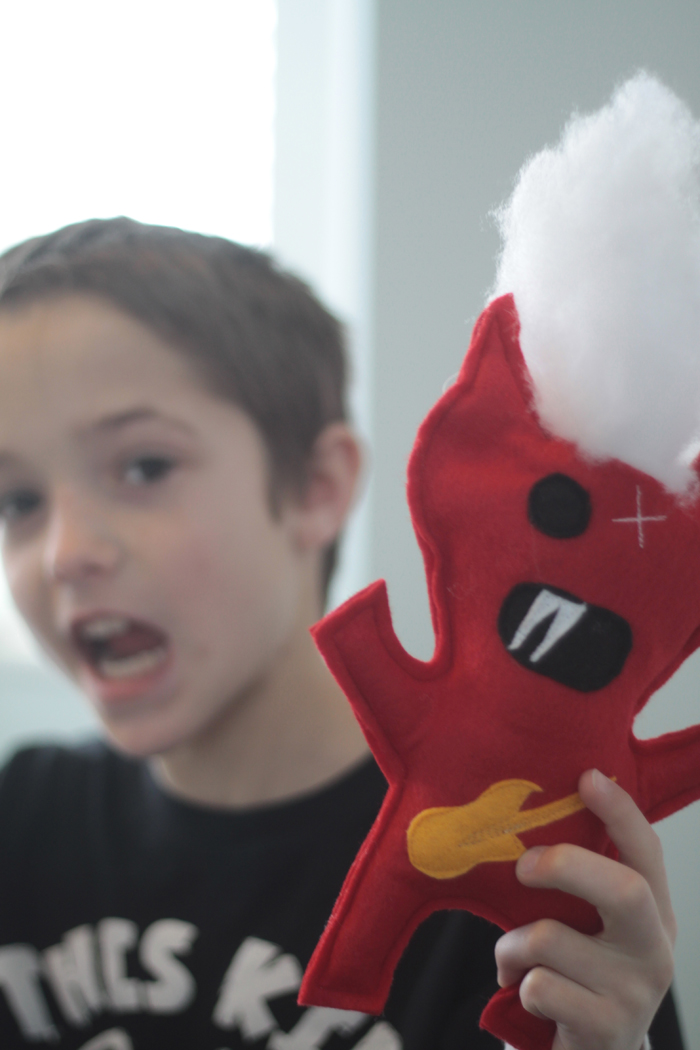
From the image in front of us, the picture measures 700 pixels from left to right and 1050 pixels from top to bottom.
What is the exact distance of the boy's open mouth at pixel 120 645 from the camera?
0.41 meters

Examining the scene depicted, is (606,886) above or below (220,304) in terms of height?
below

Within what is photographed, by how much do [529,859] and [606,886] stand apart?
2cm

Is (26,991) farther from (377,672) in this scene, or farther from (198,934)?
(377,672)

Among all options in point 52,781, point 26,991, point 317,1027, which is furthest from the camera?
point 52,781

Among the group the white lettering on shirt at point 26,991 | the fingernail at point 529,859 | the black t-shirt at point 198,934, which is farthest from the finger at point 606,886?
the white lettering on shirt at point 26,991

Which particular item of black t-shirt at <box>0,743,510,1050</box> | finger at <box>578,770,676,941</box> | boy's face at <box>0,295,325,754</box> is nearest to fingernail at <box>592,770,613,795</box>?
finger at <box>578,770,676,941</box>

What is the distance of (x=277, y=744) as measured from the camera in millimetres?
466

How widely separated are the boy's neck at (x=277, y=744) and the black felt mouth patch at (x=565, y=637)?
0.90 feet

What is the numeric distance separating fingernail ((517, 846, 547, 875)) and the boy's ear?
0.31 meters

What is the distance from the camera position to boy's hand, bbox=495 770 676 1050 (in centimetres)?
19

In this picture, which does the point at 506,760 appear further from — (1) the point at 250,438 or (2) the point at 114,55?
(2) the point at 114,55

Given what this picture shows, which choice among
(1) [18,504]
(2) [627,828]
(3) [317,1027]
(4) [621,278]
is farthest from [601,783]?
(1) [18,504]

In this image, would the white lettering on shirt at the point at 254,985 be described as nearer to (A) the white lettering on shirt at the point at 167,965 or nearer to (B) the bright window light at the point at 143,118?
(A) the white lettering on shirt at the point at 167,965

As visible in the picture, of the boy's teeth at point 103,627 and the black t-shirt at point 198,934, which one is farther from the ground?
the boy's teeth at point 103,627
